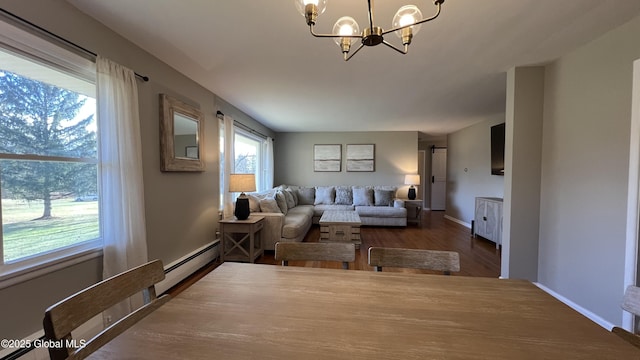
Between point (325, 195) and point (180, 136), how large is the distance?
3.65 meters

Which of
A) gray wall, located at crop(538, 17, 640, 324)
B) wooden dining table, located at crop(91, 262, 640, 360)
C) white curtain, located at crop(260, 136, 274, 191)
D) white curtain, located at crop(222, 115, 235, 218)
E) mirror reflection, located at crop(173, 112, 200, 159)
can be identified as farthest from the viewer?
white curtain, located at crop(260, 136, 274, 191)

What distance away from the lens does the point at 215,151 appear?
331cm

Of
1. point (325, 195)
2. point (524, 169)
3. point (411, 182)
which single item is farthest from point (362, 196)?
point (524, 169)

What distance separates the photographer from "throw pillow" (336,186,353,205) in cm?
570

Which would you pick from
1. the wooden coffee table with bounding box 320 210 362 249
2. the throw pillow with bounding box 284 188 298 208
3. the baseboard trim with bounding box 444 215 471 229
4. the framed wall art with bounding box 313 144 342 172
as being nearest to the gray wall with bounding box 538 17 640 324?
the wooden coffee table with bounding box 320 210 362 249

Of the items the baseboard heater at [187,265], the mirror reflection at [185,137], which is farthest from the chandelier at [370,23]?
the baseboard heater at [187,265]

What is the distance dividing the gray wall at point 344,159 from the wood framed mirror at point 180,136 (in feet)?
11.3

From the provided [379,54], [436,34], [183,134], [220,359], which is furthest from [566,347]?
[183,134]

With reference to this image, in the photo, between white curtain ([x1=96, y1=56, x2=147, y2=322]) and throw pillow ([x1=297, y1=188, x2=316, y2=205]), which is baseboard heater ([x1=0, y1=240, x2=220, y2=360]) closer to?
white curtain ([x1=96, y1=56, x2=147, y2=322])

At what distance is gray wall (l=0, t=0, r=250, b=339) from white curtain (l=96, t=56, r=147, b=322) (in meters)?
0.14

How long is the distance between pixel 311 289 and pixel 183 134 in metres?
2.39

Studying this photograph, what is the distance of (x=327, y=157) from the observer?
6.23 m

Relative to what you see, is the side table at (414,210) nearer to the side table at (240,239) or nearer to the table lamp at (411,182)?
the table lamp at (411,182)

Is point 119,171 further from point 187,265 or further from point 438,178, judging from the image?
point 438,178
